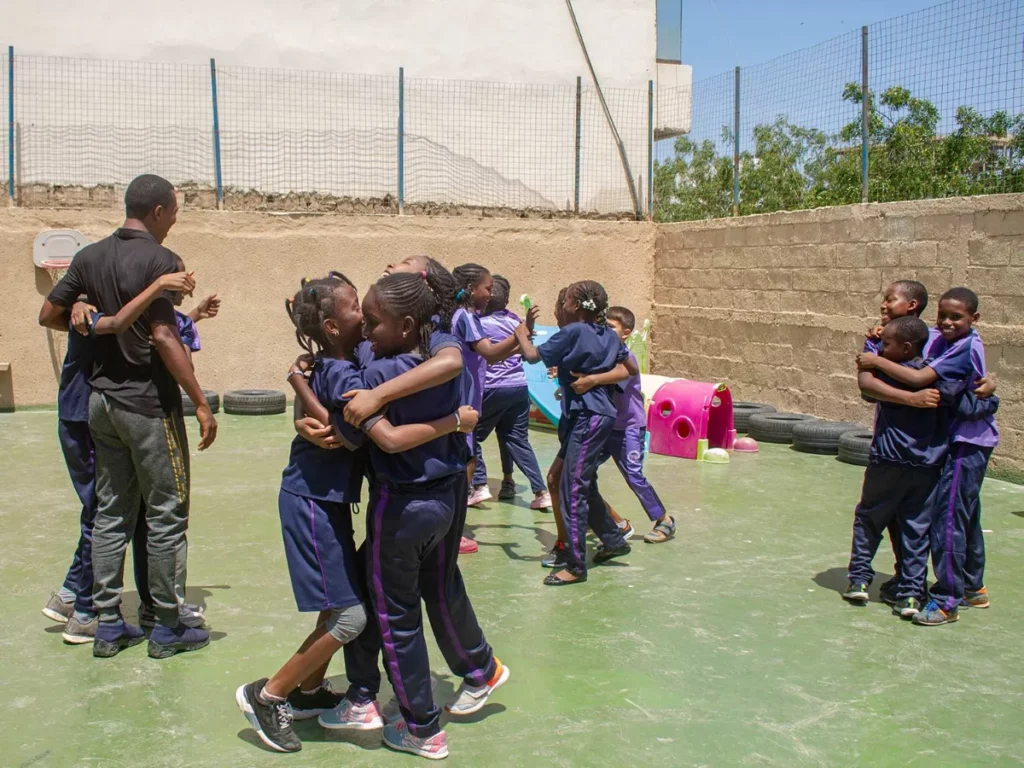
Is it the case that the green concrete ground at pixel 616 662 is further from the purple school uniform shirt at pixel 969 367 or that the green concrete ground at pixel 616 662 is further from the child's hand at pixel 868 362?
the child's hand at pixel 868 362

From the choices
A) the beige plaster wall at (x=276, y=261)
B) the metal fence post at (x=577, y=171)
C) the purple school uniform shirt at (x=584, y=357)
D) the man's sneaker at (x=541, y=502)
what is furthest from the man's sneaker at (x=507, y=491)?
the metal fence post at (x=577, y=171)

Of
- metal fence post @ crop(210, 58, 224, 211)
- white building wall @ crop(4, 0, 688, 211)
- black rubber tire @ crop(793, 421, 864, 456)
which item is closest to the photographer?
black rubber tire @ crop(793, 421, 864, 456)

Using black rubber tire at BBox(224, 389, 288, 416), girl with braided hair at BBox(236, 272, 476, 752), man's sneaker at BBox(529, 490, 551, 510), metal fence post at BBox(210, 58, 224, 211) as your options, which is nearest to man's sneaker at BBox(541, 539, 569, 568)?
man's sneaker at BBox(529, 490, 551, 510)

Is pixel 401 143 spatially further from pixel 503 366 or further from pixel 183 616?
pixel 183 616

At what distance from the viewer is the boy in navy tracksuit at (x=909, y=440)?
5195 millimetres

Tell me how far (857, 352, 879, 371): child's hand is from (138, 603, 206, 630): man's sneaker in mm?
3404

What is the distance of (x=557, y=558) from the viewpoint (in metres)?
5.93

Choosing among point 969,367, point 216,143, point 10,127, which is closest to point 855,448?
point 969,367

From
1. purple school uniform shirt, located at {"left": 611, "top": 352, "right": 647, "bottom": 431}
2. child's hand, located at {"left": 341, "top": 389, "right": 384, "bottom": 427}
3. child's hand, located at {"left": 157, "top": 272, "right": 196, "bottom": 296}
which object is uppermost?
child's hand, located at {"left": 157, "top": 272, "right": 196, "bottom": 296}

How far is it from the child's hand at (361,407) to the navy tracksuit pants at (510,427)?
3469 mm

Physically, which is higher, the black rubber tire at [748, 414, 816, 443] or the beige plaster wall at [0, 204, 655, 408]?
the beige plaster wall at [0, 204, 655, 408]

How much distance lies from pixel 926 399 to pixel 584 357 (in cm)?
176

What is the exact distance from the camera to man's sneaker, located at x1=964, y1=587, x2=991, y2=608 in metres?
5.45

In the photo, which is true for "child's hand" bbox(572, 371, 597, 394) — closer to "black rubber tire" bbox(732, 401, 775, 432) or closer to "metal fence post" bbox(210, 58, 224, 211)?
"black rubber tire" bbox(732, 401, 775, 432)
